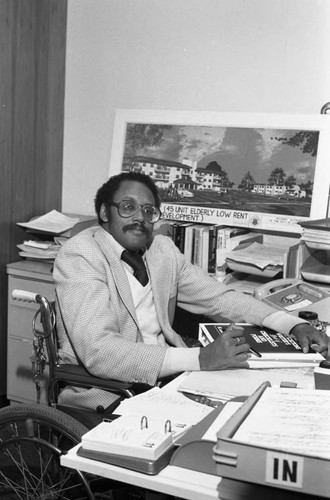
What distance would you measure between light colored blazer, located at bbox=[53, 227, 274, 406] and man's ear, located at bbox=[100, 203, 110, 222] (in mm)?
45

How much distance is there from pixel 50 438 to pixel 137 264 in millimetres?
805

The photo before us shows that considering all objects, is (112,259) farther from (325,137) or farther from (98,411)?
(325,137)

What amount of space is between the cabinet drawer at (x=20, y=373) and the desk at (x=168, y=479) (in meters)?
2.12

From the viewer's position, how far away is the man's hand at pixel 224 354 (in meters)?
1.85

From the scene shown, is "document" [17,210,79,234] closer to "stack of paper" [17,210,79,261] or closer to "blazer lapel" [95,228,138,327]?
"stack of paper" [17,210,79,261]

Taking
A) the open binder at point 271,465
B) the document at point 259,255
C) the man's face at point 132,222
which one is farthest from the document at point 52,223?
the open binder at point 271,465

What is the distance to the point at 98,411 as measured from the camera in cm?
204

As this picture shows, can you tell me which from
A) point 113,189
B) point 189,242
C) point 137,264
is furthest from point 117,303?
point 189,242

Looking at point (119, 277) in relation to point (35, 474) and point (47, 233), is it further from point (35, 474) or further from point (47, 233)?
point (47, 233)

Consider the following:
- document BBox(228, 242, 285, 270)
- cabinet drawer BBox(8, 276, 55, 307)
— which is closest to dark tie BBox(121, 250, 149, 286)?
document BBox(228, 242, 285, 270)

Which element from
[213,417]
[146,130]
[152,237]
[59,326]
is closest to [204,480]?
[213,417]

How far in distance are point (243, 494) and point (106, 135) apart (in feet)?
8.93

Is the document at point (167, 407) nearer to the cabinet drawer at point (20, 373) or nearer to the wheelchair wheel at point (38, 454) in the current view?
the wheelchair wheel at point (38, 454)

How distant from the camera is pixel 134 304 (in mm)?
2342
